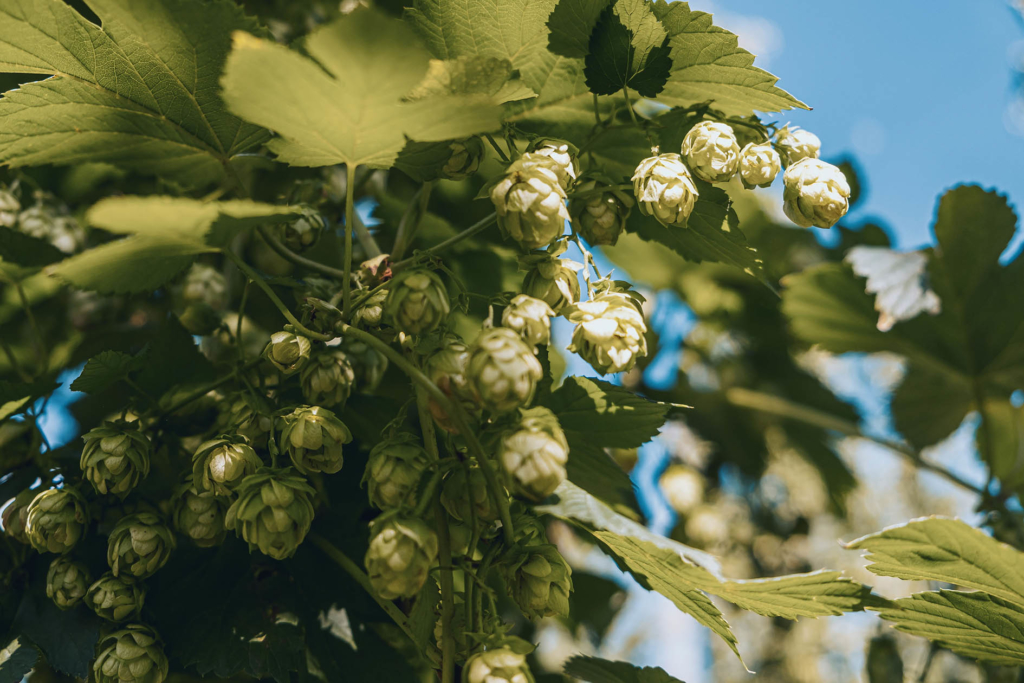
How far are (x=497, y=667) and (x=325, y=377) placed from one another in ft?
1.35

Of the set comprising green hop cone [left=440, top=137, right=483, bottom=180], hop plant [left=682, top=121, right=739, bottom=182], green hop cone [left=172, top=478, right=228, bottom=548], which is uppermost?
hop plant [left=682, top=121, right=739, bottom=182]

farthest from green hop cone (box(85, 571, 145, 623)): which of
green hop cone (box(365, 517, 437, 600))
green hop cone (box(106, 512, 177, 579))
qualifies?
green hop cone (box(365, 517, 437, 600))

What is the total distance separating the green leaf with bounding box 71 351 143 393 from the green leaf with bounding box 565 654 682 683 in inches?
28.5

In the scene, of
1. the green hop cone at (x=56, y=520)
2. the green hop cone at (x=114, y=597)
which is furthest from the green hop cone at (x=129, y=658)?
the green hop cone at (x=56, y=520)

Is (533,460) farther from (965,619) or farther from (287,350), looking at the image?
(965,619)

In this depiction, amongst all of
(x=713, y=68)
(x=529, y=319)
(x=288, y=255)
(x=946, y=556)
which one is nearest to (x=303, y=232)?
(x=288, y=255)

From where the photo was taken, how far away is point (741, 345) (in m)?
2.54

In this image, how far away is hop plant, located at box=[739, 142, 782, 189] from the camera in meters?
0.93

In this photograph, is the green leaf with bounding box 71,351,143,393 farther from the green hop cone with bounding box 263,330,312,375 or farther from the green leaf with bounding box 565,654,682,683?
the green leaf with bounding box 565,654,682,683

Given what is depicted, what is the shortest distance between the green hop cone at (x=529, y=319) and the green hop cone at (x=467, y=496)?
0.15 meters

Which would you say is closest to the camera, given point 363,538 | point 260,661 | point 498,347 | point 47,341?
point 498,347

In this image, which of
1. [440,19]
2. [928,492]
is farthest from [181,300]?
[928,492]

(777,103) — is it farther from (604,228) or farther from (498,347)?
(498,347)

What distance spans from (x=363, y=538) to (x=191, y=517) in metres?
0.27
